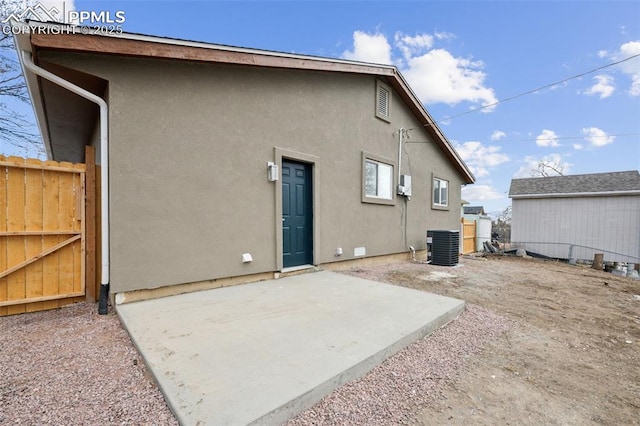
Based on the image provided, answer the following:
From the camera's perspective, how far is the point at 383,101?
24.7 feet

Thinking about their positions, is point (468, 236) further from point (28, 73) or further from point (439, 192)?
point (28, 73)

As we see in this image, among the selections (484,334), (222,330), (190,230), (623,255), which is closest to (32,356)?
(222,330)

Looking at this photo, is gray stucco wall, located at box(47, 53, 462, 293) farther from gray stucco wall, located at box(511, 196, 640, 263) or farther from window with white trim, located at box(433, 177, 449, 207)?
gray stucco wall, located at box(511, 196, 640, 263)

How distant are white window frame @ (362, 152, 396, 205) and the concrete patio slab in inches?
122

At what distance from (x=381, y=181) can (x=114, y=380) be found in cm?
672

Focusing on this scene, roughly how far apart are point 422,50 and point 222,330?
417 inches

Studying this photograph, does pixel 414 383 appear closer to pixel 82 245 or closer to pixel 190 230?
pixel 190 230

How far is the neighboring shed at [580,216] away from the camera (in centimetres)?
1176

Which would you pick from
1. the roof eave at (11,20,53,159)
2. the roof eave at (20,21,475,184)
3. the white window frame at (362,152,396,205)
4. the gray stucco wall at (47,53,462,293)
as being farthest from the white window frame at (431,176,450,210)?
the roof eave at (11,20,53,159)

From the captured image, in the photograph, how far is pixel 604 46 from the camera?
24.8 ft

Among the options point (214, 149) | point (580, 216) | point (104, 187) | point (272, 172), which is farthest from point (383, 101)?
point (580, 216)

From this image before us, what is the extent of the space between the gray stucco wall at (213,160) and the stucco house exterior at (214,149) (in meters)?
0.02
